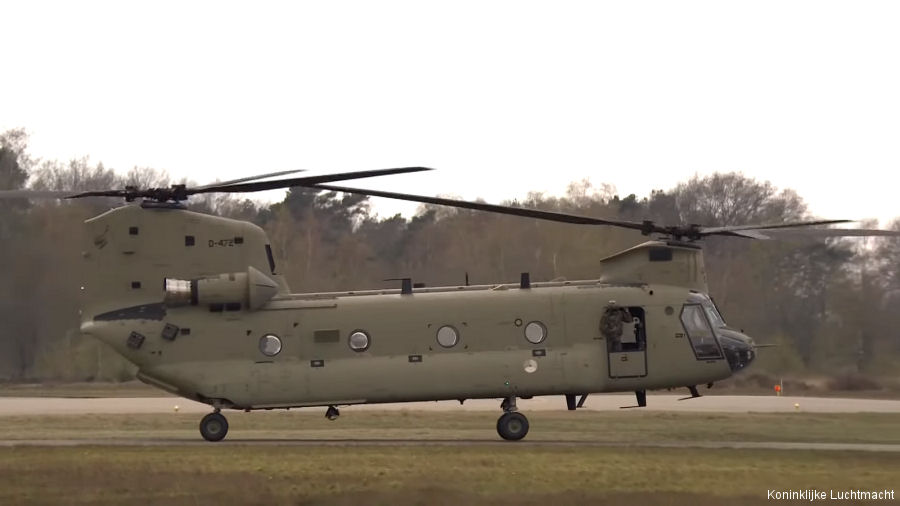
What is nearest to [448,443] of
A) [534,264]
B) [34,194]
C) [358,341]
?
[358,341]

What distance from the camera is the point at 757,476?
17.0 metres

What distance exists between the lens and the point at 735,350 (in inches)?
902

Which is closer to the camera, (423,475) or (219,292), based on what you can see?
(423,475)

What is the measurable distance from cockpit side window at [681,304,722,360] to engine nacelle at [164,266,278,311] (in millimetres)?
8352

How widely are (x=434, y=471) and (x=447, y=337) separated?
18.2ft

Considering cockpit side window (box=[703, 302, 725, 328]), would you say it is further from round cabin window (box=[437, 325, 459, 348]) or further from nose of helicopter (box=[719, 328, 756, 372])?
round cabin window (box=[437, 325, 459, 348])

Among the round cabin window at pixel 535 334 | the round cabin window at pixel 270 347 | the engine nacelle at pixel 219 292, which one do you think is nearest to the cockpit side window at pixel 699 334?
the round cabin window at pixel 535 334

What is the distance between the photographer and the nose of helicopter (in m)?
22.9

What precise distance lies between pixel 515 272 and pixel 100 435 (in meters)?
22.6

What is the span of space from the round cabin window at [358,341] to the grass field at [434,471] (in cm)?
220

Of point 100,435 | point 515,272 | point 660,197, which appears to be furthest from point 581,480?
point 660,197

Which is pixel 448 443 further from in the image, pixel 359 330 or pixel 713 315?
pixel 713 315

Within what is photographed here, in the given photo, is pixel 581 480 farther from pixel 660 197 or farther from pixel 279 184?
pixel 660 197

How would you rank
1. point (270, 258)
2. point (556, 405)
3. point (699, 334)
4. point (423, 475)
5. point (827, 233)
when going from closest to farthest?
point (423, 475) → point (827, 233) → point (699, 334) → point (270, 258) → point (556, 405)
